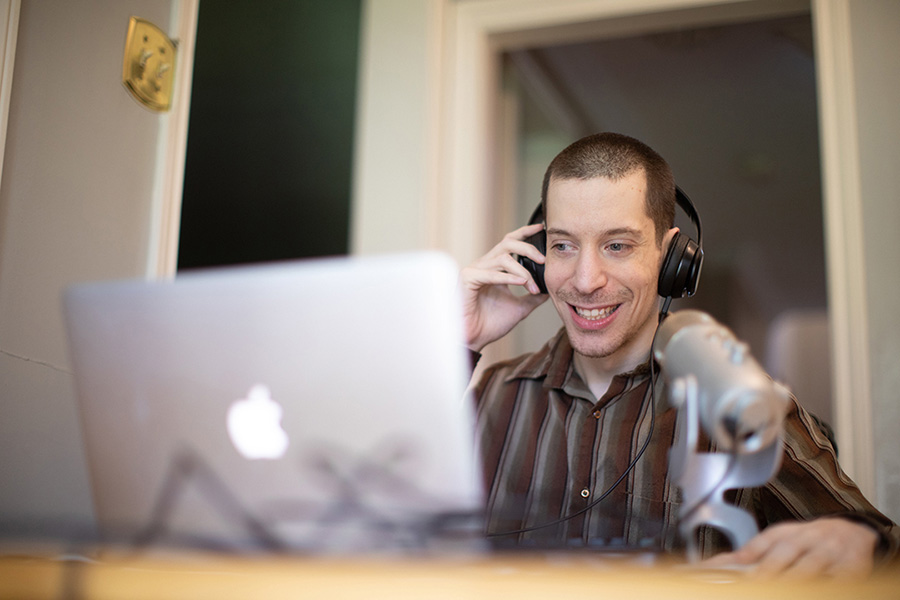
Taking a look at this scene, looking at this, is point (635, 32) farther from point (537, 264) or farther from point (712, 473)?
point (712, 473)

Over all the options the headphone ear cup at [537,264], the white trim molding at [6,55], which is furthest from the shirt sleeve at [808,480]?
the white trim molding at [6,55]

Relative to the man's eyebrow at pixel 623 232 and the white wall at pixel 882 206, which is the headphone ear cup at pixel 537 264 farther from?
the white wall at pixel 882 206

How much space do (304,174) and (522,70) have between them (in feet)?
3.02

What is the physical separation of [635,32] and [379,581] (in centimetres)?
210

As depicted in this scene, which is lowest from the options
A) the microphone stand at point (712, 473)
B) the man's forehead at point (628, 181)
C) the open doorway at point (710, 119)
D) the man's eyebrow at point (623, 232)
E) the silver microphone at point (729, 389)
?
the microphone stand at point (712, 473)

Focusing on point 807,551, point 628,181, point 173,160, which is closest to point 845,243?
point 628,181

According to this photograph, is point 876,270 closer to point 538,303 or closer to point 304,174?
point 538,303

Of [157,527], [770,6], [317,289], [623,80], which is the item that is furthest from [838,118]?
[157,527]

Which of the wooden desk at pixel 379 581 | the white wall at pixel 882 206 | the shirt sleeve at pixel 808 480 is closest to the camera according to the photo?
the wooden desk at pixel 379 581

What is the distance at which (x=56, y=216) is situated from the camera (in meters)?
1.28

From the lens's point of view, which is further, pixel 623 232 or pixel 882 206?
pixel 882 206

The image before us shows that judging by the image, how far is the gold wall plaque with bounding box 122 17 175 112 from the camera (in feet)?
4.80

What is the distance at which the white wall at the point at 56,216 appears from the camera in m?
1.20

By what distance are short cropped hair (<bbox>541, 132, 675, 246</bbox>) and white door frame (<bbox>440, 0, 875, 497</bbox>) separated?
0.64 m
